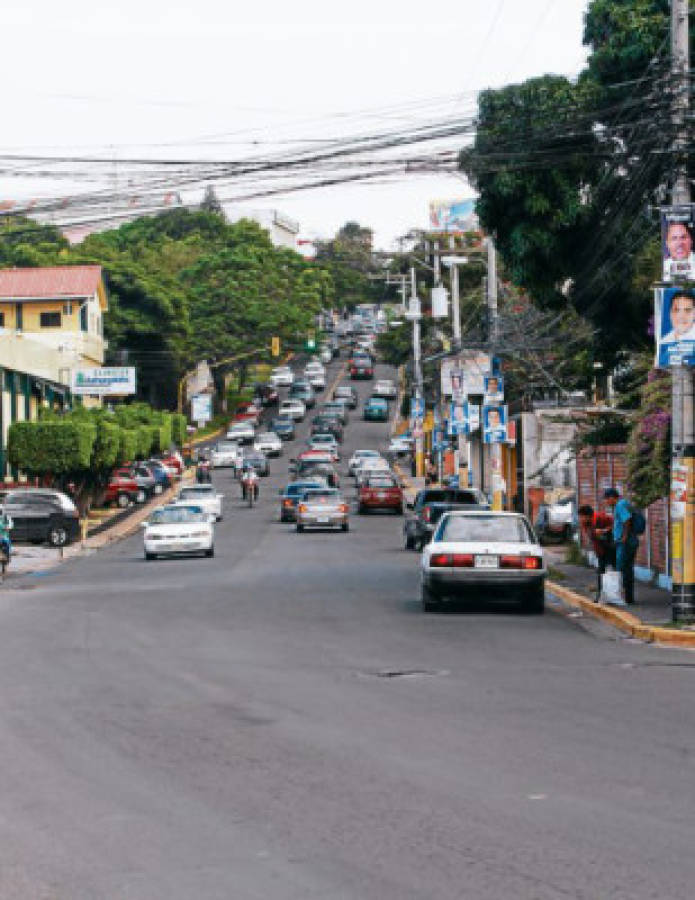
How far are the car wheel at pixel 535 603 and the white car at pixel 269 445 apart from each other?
68.2 m

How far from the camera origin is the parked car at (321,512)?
49938 mm

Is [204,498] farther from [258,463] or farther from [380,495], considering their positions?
[258,463]

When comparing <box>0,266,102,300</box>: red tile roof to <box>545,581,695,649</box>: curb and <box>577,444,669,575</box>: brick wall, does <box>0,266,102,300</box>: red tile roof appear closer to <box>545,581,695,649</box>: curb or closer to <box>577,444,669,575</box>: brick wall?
<box>577,444,669,575</box>: brick wall

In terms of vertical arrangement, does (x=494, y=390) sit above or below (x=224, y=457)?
above

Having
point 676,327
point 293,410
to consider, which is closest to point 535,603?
point 676,327

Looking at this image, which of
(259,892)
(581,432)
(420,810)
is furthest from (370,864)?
(581,432)

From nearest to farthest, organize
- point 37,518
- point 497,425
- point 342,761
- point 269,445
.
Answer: point 342,761 → point 497,425 → point 37,518 → point 269,445

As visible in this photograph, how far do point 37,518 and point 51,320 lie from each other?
39.0 metres

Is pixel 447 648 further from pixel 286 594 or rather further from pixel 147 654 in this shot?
pixel 286 594

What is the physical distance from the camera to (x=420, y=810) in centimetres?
912

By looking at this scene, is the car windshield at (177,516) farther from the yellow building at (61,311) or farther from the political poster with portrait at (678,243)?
the yellow building at (61,311)

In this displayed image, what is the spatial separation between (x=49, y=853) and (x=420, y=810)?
84.7 inches

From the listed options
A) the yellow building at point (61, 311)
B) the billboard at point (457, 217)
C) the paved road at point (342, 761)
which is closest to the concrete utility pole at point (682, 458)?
the paved road at point (342, 761)

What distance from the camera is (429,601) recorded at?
939 inches
